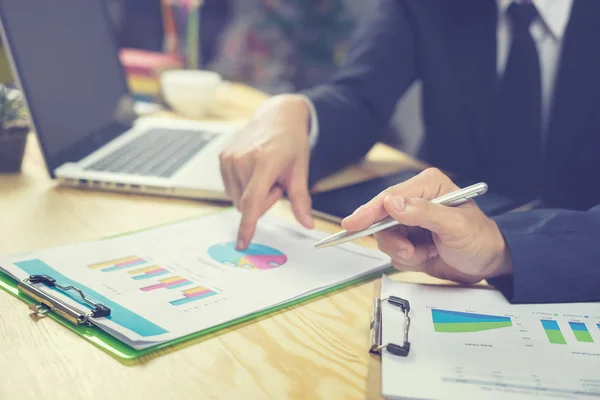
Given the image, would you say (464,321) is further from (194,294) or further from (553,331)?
(194,294)

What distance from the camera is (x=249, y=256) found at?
2.31 ft

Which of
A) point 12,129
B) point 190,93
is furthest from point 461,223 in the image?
point 190,93

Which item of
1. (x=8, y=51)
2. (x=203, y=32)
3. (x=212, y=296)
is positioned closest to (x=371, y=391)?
(x=212, y=296)

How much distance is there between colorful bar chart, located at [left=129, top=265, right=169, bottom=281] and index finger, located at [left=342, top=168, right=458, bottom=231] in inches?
7.8

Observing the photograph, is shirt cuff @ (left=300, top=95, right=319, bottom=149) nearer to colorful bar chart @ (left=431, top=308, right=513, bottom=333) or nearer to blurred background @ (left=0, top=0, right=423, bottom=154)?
colorful bar chart @ (left=431, top=308, right=513, bottom=333)

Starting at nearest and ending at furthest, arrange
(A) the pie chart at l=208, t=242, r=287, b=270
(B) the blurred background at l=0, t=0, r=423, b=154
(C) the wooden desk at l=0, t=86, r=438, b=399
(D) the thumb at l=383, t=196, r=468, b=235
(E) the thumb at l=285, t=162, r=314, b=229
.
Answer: (C) the wooden desk at l=0, t=86, r=438, b=399 < (D) the thumb at l=383, t=196, r=468, b=235 < (A) the pie chart at l=208, t=242, r=287, b=270 < (E) the thumb at l=285, t=162, r=314, b=229 < (B) the blurred background at l=0, t=0, r=423, b=154

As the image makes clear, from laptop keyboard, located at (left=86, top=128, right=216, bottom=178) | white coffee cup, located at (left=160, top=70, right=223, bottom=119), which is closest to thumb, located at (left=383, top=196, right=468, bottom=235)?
laptop keyboard, located at (left=86, top=128, right=216, bottom=178)

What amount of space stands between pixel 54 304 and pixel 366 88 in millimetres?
744

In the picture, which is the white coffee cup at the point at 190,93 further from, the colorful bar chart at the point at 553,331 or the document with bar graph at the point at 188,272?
the colorful bar chart at the point at 553,331

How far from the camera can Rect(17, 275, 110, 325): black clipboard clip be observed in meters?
0.54

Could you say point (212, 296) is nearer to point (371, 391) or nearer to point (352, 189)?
point (371, 391)

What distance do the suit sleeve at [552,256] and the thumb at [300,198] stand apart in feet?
0.78

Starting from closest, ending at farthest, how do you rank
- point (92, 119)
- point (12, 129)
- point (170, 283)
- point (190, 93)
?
point (170, 283)
point (12, 129)
point (92, 119)
point (190, 93)

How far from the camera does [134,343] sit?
51cm
